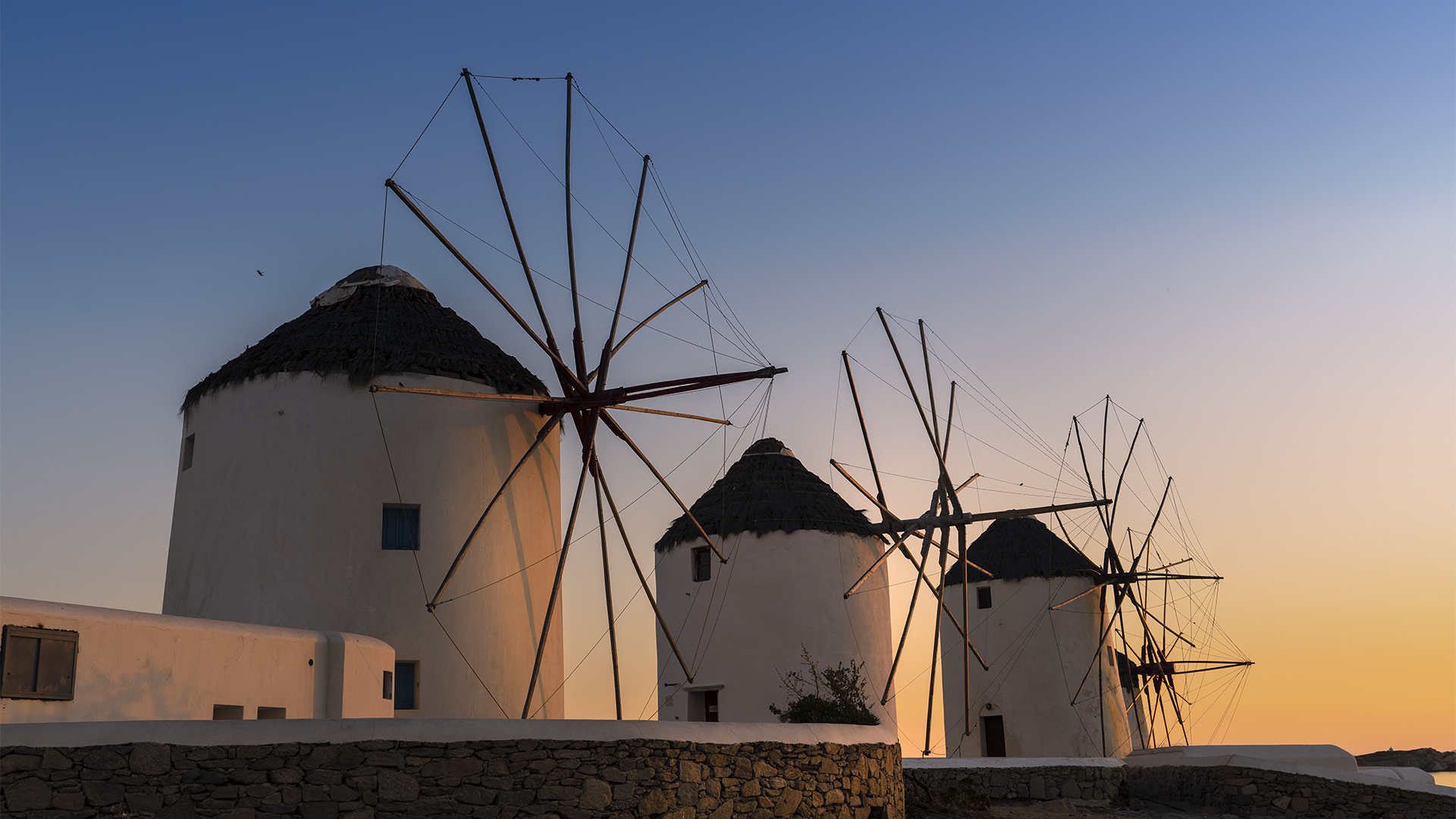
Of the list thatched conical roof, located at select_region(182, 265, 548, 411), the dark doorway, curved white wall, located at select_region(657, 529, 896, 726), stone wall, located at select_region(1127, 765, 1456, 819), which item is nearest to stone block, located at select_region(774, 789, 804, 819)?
thatched conical roof, located at select_region(182, 265, 548, 411)

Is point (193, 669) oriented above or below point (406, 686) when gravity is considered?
above

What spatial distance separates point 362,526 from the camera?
568 inches

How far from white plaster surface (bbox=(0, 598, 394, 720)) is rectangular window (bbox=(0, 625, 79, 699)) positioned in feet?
0.18

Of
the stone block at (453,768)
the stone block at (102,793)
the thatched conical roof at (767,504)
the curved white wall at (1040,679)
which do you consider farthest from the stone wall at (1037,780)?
the stone block at (102,793)

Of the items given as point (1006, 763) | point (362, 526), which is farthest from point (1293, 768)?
point (362, 526)

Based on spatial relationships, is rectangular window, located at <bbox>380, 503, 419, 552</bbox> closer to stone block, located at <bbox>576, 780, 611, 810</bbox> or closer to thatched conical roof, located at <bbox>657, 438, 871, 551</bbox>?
stone block, located at <bbox>576, 780, 611, 810</bbox>

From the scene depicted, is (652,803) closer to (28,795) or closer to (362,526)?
(28,795)

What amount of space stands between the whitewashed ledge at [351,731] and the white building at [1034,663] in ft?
58.5

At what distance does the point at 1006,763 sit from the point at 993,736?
10333 mm

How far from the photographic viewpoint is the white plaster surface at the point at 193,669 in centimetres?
971

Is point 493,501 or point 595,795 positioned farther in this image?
point 493,501

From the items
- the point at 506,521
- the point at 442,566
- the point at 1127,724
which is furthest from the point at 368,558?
the point at 1127,724

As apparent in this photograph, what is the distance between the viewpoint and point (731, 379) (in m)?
15.6

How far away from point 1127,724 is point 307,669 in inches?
896
